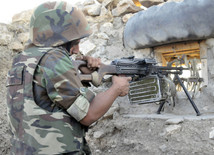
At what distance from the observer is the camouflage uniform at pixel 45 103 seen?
3.04 ft

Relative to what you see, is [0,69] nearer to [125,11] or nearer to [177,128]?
[125,11]

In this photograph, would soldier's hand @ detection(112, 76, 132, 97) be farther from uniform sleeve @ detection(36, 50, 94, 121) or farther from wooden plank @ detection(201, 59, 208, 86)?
wooden plank @ detection(201, 59, 208, 86)

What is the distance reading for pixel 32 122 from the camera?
95cm

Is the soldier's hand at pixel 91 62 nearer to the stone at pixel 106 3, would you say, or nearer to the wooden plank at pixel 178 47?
the wooden plank at pixel 178 47

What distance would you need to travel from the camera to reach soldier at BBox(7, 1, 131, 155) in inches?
36.5

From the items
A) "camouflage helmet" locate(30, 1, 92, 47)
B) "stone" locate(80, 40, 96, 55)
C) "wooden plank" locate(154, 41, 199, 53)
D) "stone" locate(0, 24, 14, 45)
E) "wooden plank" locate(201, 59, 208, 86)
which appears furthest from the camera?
"stone" locate(80, 40, 96, 55)

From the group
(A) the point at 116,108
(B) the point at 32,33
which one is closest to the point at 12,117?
(B) the point at 32,33

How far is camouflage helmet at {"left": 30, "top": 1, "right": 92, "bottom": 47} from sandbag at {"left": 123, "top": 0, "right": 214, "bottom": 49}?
7.86 feet

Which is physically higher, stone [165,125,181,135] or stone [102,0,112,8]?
stone [102,0,112,8]

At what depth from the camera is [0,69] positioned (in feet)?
11.6

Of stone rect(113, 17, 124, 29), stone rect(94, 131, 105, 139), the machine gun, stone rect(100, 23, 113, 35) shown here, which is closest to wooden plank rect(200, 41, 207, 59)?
the machine gun

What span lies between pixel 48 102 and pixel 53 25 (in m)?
0.45

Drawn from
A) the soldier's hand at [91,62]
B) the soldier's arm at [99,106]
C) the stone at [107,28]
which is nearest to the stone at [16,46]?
the stone at [107,28]

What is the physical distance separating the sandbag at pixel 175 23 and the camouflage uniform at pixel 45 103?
101 inches
